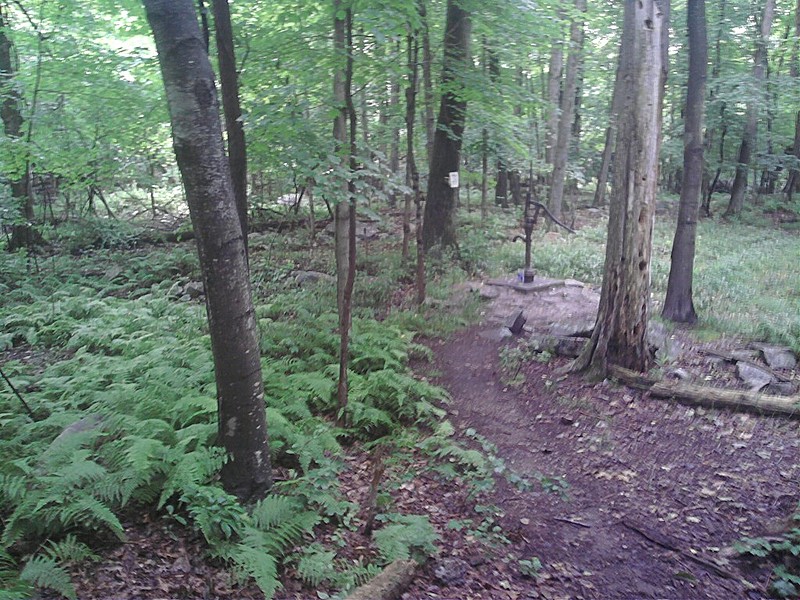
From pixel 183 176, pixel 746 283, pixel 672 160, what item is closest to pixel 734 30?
pixel 672 160

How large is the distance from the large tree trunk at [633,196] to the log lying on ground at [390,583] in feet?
15.0

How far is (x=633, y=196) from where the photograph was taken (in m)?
7.23

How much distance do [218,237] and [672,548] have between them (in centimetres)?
400

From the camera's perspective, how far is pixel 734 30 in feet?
75.7

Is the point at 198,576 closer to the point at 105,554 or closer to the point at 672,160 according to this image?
the point at 105,554

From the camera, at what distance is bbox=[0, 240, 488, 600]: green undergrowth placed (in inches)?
138

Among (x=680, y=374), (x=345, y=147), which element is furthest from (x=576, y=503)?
(x=345, y=147)

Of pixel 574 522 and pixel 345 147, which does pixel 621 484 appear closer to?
pixel 574 522

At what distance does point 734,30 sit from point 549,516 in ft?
83.5

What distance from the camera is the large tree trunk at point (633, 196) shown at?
697cm

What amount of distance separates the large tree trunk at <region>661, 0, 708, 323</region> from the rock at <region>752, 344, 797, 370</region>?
1862mm

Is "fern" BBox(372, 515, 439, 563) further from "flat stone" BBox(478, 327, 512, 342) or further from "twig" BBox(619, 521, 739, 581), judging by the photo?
"flat stone" BBox(478, 327, 512, 342)

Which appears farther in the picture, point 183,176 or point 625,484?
point 625,484

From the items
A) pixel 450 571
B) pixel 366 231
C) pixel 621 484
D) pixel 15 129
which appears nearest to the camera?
pixel 450 571
